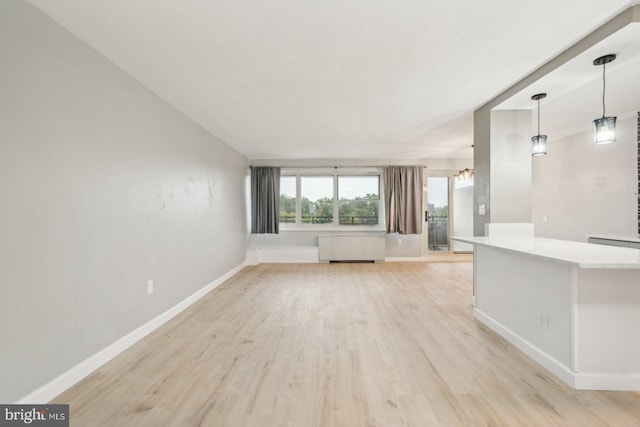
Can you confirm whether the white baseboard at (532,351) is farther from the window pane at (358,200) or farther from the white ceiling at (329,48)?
the window pane at (358,200)

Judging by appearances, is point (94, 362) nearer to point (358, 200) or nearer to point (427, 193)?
point (358, 200)

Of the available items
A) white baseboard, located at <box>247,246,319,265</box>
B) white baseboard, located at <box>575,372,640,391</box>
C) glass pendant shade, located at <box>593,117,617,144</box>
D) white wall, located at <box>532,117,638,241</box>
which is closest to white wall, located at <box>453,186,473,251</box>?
white wall, located at <box>532,117,638,241</box>

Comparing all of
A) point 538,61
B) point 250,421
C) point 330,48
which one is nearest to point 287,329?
point 250,421

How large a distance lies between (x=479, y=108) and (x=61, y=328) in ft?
14.0

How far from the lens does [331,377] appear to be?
1.97 m

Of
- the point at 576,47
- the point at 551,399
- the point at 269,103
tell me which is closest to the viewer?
the point at 551,399

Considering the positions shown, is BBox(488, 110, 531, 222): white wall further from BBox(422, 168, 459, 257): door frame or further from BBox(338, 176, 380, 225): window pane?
BBox(338, 176, 380, 225): window pane

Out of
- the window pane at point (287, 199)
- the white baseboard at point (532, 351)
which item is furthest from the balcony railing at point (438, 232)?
the white baseboard at point (532, 351)

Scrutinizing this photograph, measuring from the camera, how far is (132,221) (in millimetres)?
2500

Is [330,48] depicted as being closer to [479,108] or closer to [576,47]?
[576,47]

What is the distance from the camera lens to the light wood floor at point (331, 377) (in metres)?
1.59

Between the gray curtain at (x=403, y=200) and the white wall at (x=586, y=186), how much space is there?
2.18 meters

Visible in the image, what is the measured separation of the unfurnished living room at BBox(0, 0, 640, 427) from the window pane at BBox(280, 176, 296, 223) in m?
2.78

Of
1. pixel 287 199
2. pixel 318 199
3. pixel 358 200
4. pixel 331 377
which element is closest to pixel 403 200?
pixel 358 200
